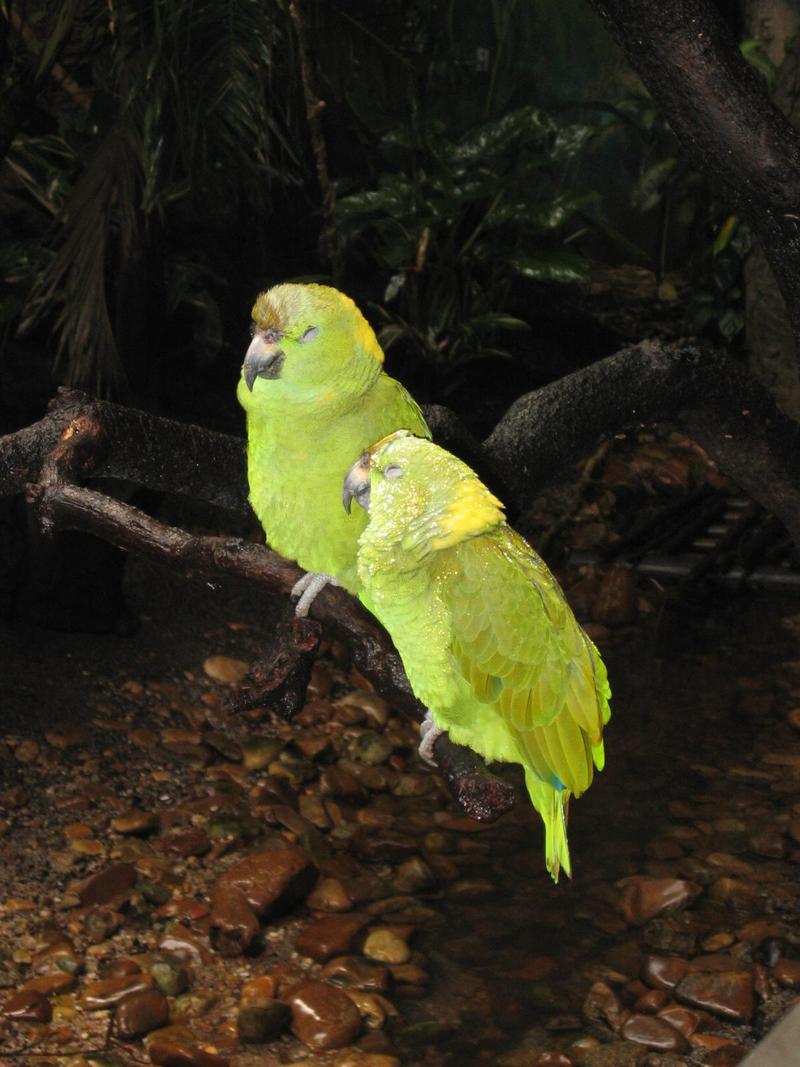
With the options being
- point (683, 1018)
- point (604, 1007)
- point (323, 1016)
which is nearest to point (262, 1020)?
point (323, 1016)

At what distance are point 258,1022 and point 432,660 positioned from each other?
1225 millimetres

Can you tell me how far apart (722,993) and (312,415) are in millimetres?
1553

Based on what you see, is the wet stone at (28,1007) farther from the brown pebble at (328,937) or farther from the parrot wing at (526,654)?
the parrot wing at (526,654)

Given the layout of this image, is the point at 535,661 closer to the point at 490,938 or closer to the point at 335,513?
the point at 335,513

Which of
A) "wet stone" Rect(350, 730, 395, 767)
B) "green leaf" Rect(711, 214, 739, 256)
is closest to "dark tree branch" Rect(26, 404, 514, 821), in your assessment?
"wet stone" Rect(350, 730, 395, 767)

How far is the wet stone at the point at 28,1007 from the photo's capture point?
2257 mm

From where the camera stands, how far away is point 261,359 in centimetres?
146

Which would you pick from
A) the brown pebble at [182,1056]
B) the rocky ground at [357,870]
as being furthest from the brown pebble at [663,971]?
the brown pebble at [182,1056]

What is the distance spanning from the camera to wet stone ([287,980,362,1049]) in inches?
88.9

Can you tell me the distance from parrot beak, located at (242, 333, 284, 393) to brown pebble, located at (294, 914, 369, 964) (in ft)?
4.74

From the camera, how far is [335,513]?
158 cm

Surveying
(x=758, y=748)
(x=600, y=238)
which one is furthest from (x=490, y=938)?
(x=600, y=238)

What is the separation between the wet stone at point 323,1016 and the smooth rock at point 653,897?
0.68 meters

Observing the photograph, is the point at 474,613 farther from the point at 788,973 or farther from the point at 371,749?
the point at 371,749
